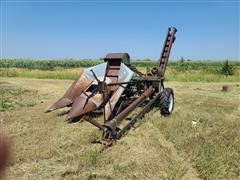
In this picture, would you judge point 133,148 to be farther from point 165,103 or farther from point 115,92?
point 165,103

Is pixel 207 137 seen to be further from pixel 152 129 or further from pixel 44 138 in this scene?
pixel 44 138

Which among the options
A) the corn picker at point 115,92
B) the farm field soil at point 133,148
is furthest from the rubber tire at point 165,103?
the farm field soil at point 133,148

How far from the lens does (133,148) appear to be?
5.84 meters

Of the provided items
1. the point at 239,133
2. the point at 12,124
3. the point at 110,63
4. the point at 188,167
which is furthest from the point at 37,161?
the point at 110,63

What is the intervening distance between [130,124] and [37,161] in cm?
247

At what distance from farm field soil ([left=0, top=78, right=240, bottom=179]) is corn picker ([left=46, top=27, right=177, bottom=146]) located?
336mm

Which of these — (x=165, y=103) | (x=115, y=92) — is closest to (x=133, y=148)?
(x=115, y=92)

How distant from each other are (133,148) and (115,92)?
7.15 ft

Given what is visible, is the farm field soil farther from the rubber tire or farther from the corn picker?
the corn picker

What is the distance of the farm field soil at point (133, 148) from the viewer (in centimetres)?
473

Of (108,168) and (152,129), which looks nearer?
(108,168)

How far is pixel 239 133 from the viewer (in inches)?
273

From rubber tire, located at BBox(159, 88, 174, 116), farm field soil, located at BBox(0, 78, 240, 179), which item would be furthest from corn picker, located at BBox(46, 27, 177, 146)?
farm field soil, located at BBox(0, 78, 240, 179)

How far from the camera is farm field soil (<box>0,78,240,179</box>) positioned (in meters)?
4.73
